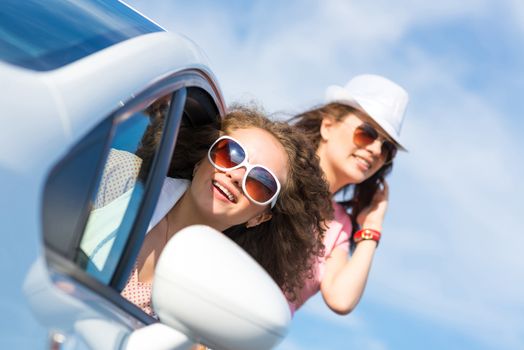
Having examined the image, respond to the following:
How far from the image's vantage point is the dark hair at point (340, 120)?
5.11 m

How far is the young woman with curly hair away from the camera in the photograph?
2672 millimetres

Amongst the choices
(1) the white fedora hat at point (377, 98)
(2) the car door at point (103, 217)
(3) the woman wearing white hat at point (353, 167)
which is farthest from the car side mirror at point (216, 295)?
(1) the white fedora hat at point (377, 98)

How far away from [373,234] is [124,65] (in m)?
3.71

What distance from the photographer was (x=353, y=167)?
4.89m

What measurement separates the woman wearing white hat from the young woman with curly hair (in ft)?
4.59

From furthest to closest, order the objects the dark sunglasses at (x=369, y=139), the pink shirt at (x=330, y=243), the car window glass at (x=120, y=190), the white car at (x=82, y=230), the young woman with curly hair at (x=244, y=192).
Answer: the dark sunglasses at (x=369, y=139), the pink shirt at (x=330, y=243), the young woman with curly hair at (x=244, y=192), the car window glass at (x=120, y=190), the white car at (x=82, y=230)

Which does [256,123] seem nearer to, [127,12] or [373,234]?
[127,12]

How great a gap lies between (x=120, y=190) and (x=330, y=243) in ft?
10.3

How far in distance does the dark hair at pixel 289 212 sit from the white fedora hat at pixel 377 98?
5.93 feet

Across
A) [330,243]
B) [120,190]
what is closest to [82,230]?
[120,190]

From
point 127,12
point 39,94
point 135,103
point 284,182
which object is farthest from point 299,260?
point 39,94

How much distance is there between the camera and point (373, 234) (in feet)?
17.2

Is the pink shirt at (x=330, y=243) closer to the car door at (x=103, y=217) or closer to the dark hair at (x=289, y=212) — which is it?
the dark hair at (x=289, y=212)

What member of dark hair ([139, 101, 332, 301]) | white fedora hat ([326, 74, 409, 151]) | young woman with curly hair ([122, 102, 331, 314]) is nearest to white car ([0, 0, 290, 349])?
young woman with curly hair ([122, 102, 331, 314])
